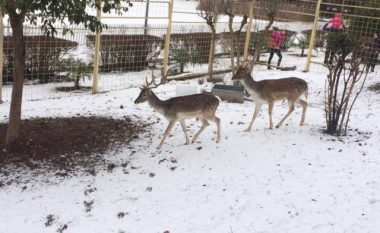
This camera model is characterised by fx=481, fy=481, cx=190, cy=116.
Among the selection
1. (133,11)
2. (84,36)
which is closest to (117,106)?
(84,36)

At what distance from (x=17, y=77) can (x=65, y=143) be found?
1.18 metres

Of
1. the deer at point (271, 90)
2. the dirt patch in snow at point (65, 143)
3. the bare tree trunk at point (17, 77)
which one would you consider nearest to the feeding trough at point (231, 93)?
the deer at point (271, 90)

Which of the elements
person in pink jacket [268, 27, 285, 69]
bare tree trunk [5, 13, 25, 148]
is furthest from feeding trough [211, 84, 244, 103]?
person in pink jacket [268, 27, 285, 69]

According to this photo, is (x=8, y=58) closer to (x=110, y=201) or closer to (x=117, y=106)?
(x=117, y=106)

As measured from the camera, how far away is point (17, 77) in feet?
21.1

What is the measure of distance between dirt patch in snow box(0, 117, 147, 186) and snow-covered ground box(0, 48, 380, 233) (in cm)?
22

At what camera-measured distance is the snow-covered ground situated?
5.06 metres

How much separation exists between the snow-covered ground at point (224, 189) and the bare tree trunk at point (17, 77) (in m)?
0.92

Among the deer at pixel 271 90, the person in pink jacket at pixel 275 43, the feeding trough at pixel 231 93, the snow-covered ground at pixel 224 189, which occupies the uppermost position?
the person in pink jacket at pixel 275 43

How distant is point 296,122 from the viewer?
329 inches

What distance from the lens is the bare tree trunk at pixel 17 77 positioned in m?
6.12

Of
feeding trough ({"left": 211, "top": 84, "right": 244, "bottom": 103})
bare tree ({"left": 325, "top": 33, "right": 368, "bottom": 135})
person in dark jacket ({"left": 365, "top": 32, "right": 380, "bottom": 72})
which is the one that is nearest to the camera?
bare tree ({"left": 325, "top": 33, "right": 368, "bottom": 135})

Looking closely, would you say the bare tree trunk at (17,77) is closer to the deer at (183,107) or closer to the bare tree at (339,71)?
the deer at (183,107)

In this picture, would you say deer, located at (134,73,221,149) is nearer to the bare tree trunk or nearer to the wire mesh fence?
the bare tree trunk
